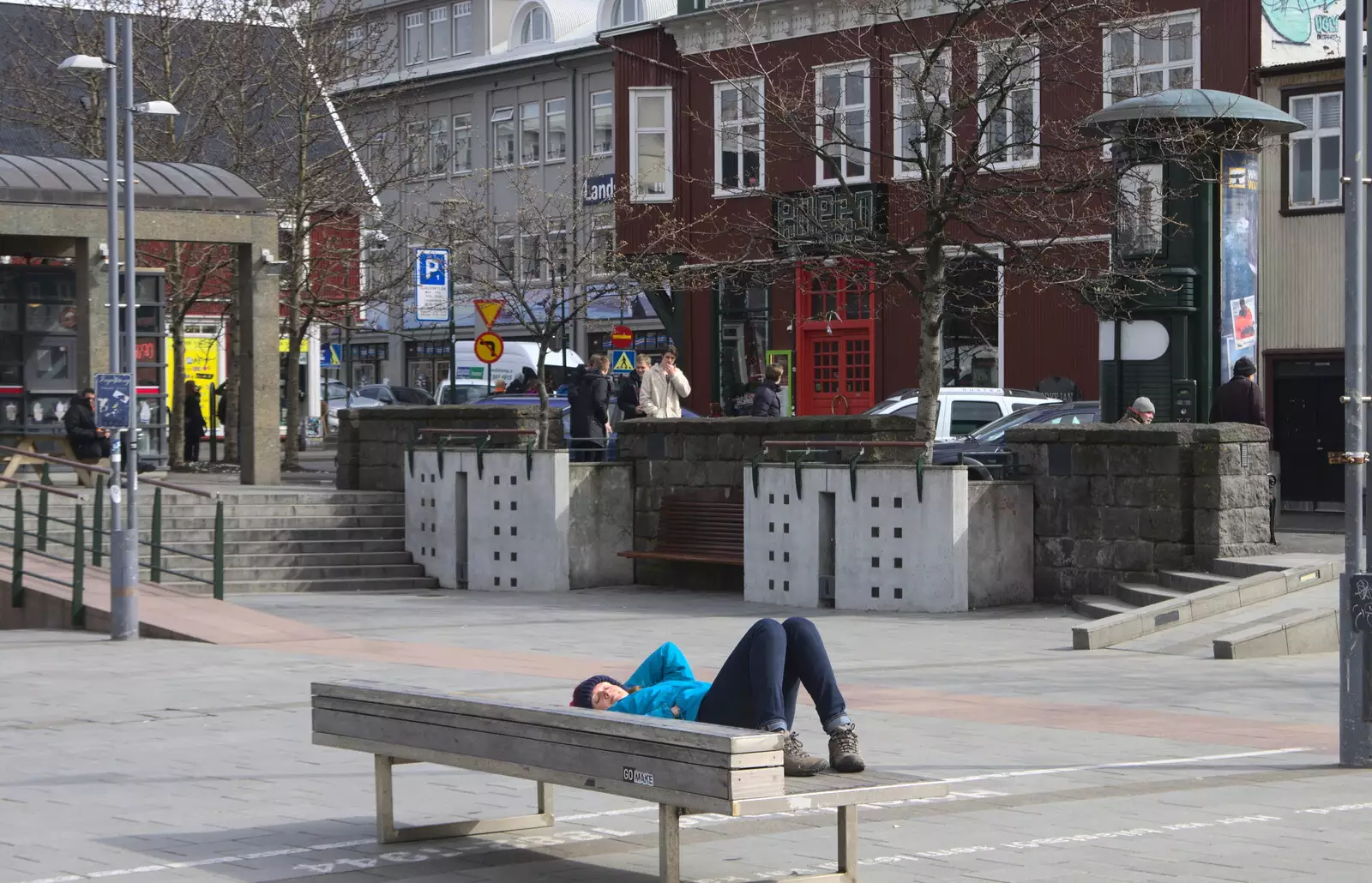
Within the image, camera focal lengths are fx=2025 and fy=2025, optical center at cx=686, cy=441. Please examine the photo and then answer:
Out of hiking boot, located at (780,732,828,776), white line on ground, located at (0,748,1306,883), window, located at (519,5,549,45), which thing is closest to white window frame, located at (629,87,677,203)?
window, located at (519,5,549,45)

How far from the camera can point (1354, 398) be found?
389 inches

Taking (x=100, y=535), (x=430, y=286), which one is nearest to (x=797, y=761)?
(x=100, y=535)

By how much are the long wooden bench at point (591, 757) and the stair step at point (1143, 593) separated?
10456 mm

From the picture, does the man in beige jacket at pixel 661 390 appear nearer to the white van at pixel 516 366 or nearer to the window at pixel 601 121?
the white van at pixel 516 366

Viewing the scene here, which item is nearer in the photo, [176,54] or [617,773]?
[617,773]

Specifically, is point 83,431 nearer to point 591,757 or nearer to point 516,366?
point 591,757

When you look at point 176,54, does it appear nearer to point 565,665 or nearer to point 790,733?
point 565,665

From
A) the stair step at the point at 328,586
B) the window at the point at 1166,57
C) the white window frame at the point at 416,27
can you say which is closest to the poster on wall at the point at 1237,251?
the stair step at the point at 328,586

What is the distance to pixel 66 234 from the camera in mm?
25953

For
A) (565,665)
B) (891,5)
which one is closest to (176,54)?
(891,5)

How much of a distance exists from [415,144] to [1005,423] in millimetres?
18581

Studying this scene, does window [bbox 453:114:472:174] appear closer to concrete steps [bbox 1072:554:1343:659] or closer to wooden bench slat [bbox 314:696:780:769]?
concrete steps [bbox 1072:554:1343:659]

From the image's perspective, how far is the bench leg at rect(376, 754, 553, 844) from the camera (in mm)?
7824

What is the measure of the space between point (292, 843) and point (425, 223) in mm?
29978
